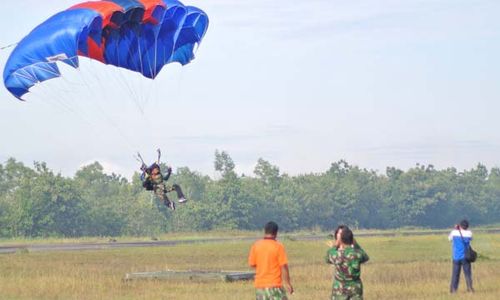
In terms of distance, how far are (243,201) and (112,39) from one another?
249ft

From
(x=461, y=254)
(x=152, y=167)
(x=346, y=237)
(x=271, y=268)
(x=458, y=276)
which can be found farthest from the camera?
(x=152, y=167)

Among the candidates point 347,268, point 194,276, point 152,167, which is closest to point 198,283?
point 194,276

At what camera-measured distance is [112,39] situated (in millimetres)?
26703

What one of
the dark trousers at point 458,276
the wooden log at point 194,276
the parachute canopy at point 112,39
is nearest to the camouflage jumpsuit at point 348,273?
the dark trousers at point 458,276

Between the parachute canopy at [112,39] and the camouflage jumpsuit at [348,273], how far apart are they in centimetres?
1099

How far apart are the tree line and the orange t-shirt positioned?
7099 cm

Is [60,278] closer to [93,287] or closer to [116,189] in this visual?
[93,287]

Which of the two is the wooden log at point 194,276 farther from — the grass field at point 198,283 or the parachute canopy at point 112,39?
the parachute canopy at point 112,39

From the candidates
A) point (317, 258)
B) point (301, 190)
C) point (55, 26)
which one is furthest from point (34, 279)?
point (301, 190)

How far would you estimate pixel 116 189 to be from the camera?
126 meters

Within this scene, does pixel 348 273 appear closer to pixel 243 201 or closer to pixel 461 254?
pixel 461 254

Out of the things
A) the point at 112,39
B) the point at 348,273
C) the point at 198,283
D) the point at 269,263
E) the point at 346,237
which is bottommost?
the point at 198,283

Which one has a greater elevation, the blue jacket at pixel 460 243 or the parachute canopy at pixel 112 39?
the parachute canopy at pixel 112 39

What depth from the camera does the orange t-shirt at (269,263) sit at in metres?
15.3
